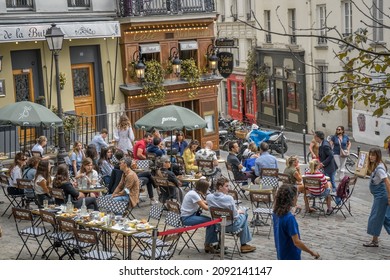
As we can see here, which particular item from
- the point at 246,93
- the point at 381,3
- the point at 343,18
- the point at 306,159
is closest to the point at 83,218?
the point at 306,159

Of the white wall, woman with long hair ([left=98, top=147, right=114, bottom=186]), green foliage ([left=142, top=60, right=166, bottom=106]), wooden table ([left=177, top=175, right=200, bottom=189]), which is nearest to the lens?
wooden table ([left=177, top=175, right=200, bottom=189])

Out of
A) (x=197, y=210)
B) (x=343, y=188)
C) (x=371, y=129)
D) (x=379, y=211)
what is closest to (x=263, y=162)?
(x=343, y=188)

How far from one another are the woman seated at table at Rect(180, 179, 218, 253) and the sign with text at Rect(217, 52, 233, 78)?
14.6 metres

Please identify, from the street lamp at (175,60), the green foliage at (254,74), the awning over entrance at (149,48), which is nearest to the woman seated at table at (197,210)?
the awning over entrance at (149,48)

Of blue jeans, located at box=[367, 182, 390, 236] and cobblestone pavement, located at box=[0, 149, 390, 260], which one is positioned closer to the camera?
cobblestone pavement, located at box=[0, 149, 390, 260]

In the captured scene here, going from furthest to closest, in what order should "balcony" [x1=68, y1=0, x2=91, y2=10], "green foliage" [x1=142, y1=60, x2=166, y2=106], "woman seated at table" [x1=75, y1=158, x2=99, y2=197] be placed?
"green foliage" [x1=142, y1=60, x2=166, y2=106], "balcony" [x1=68, y1=0, x2=91, y2=10], "woman seated at table" [x1=75, y1=158, x2=99, y2=197]

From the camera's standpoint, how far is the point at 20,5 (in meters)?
A: 23.9

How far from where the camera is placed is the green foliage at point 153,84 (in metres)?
26.8

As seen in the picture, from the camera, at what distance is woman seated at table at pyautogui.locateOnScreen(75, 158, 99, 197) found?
17.6 m

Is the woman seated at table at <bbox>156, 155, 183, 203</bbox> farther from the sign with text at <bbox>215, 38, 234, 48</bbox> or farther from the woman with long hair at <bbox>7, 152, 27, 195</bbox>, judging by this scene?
the sign with text at <bbox>215, 38, 234, 48</bbox>

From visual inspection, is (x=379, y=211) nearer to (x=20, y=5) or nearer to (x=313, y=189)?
(x=313, y=189)

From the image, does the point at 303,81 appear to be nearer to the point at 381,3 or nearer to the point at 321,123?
the point at 321,123

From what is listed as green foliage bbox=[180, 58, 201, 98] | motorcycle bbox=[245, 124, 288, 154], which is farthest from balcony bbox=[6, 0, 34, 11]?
motorcycle bbox=[245, 124, 288, 154]

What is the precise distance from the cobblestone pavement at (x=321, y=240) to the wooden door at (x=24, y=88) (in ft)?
16.9
